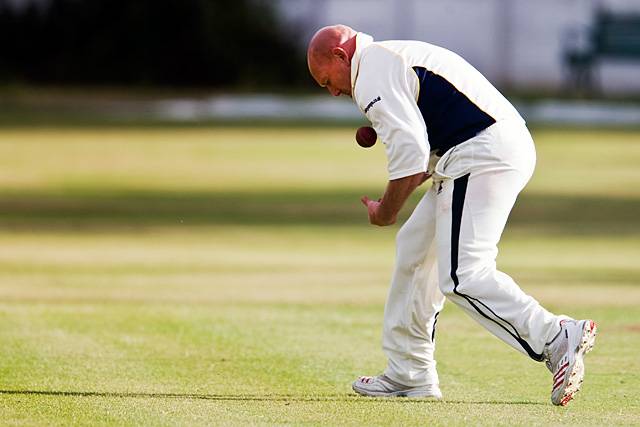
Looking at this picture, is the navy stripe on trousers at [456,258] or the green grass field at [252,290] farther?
the green grass field at [252,290]

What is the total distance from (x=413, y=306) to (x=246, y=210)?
12160 millimetres

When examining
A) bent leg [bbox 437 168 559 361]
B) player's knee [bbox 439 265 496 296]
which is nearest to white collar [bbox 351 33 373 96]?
bent leg [bbox 437 168 559 361]

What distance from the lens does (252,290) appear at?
12.2 m

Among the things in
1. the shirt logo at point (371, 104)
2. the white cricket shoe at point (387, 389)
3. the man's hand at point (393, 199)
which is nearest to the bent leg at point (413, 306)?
the white cricket shoe at point (387, 389)

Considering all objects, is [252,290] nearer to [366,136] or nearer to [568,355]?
[366,136]

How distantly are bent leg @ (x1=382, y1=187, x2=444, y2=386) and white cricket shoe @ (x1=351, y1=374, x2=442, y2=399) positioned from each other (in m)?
0.03

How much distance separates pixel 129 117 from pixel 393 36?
1147cm

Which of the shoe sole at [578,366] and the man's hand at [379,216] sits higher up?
the man's hand at [379,216]

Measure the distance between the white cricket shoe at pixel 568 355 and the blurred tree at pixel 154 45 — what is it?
36.7m

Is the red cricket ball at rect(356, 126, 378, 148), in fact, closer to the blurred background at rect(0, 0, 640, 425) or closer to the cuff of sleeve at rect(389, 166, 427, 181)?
the cuff of sleeve at rect(389, 166, 427, 181)

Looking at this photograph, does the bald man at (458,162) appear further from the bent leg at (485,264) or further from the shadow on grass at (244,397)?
the shadow on grass at (244,397)

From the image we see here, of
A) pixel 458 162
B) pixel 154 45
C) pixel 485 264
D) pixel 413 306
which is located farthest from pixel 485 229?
pixel 154 45

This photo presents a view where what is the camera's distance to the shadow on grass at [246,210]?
712 inches

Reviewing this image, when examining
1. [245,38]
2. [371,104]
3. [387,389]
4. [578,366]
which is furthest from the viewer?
[245,38]
